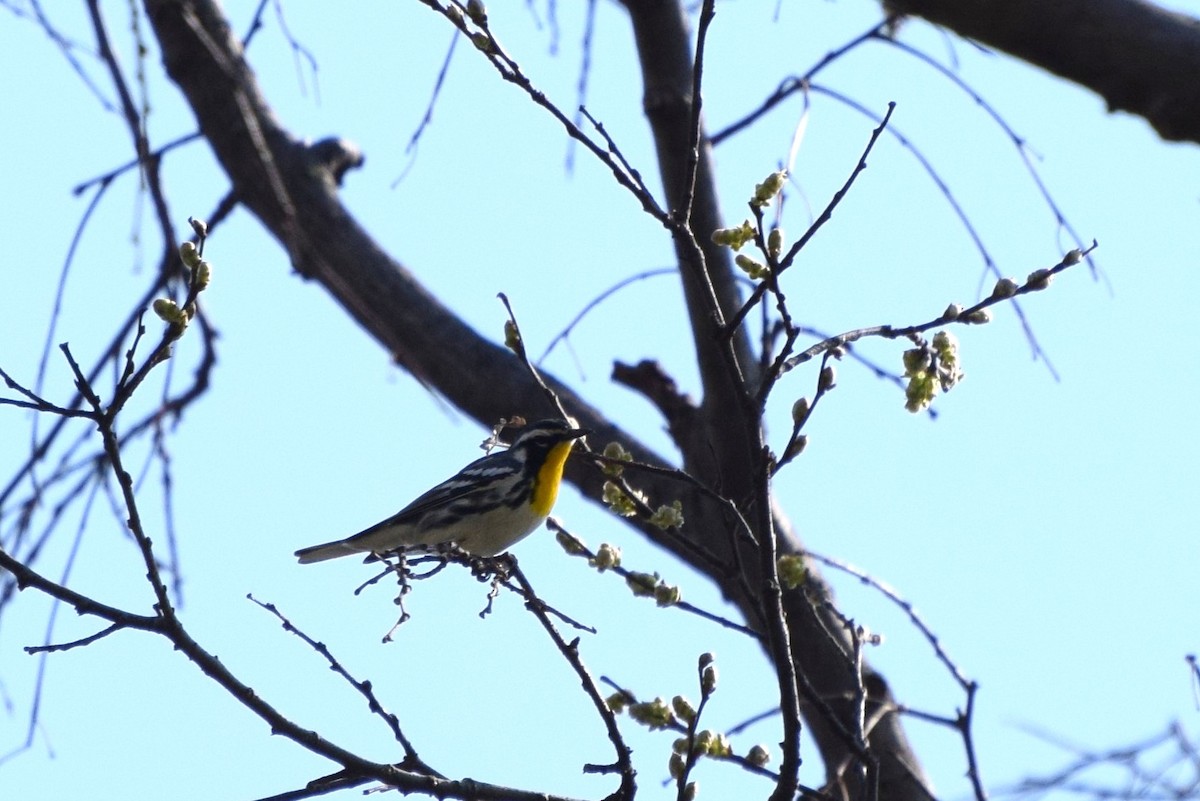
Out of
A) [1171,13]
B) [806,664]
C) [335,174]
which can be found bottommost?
[806,664]

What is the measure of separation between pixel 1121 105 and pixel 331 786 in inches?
76.8

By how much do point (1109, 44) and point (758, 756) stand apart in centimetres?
154

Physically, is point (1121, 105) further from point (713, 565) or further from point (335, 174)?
point (335, 174)

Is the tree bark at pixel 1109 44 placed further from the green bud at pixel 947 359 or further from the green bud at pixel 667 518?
the green bud at pixel 667 518

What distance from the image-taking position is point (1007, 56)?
298cm

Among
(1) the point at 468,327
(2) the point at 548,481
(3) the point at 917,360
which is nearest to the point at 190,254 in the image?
(3) the point at 917,360

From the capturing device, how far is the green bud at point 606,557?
2.75 m

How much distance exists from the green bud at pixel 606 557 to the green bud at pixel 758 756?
451mm

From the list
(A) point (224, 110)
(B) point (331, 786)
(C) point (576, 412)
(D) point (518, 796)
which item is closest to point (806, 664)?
(C) point (576, 412)

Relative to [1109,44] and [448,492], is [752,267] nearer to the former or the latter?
[1109,44]

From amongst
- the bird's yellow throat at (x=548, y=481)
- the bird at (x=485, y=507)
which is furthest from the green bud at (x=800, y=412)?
the bird's yellow throat at (x=548, y=481)

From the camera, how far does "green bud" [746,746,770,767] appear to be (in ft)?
9.25

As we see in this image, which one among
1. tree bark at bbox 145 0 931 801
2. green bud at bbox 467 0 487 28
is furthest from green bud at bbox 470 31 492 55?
tree bark at bbox 145 0 931 801

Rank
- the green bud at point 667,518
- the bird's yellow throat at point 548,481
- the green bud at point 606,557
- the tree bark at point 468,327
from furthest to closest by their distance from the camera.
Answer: the bird's yellow throat at point 548,481 < the tree bark at point 468,327 < the green bud at point 606,557 < the green bud at point 667,518
